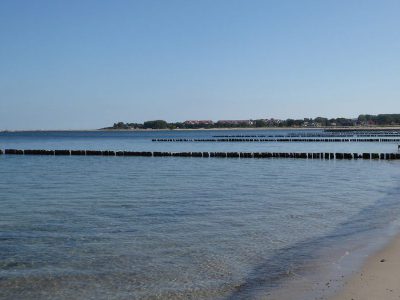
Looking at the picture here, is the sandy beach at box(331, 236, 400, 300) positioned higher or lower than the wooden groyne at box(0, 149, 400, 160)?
higher

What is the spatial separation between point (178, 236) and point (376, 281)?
5.72m

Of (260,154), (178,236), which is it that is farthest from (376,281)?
(260,154)

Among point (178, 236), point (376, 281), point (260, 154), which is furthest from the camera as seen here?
point (260, 154)

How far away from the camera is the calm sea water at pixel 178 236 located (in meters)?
9.41

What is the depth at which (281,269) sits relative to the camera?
33.2 feet

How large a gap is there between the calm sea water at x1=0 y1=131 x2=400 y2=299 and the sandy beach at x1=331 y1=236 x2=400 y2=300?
79cm

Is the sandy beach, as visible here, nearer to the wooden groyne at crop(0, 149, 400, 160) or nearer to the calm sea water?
the calm sea water

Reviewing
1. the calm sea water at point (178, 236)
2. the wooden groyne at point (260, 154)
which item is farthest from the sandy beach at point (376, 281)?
the wooden groyne at point (260, 154)

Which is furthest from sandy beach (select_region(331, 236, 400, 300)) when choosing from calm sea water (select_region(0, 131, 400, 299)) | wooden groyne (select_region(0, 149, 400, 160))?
wooden groyne (select_region(0, 149, 400, 160))

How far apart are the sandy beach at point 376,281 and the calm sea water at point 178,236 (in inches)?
31.0

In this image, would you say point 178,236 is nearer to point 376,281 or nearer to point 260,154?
point 376,281

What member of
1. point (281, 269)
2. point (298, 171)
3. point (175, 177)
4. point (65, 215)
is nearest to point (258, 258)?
point (281, 269)

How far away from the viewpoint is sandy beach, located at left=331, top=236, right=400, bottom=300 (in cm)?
794

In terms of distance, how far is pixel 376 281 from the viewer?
8.65 m
